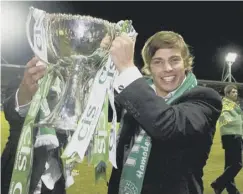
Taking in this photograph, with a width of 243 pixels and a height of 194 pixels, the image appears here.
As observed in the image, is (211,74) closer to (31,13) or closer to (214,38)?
(214,38)

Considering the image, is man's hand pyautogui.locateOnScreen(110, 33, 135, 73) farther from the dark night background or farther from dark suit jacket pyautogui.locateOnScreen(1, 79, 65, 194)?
the dark night background

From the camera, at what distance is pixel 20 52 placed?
950 centimetres

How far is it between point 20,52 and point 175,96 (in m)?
9.12

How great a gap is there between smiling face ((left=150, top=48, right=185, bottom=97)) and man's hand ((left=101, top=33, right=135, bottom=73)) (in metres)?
0.14

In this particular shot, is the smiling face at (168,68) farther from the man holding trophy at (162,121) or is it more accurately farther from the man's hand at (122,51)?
the man's hand at (122,51)

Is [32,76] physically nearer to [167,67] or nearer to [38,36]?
[38,36]

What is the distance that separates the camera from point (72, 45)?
0.64 meters

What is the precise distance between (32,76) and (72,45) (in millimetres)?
91

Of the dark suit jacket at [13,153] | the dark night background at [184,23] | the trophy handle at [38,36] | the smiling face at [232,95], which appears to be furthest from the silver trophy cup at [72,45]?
the dark night background at [184,23]

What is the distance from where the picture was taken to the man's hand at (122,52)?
0.59 m

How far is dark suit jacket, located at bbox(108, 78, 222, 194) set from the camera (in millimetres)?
631

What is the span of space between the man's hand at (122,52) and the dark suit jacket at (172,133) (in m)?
0.04

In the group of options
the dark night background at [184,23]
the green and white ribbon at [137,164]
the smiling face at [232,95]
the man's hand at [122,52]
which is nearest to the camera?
the man's hand at [122,52]

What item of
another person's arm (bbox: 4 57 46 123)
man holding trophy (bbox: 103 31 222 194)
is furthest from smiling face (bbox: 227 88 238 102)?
another person's arm (bbox: 4 57 46 123)
